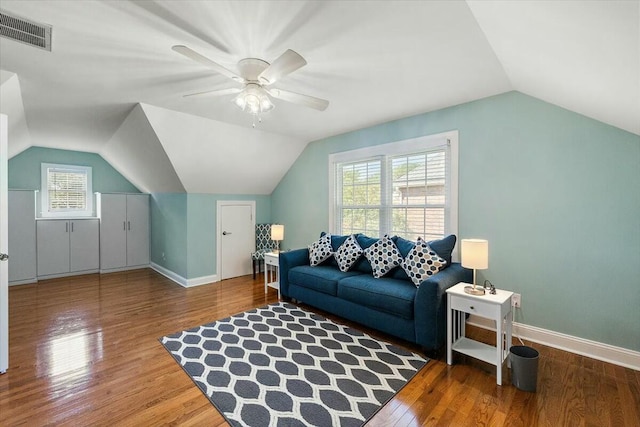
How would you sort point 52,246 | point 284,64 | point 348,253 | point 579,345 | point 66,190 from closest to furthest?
point 284,64 < point 579,345 < point 348,253 < point 52,246 < point 66,190

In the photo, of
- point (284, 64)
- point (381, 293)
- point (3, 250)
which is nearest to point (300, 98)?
point (284, 64)

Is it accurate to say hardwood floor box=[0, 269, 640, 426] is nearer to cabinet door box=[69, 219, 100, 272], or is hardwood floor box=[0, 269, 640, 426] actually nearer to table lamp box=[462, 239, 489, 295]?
table lamp box=[462, 239, 489, 295]

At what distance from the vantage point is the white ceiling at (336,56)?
5.24 feet

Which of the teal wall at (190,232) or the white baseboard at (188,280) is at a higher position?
the teal wall at (190,232)

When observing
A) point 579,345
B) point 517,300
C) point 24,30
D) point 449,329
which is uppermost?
point 24,30

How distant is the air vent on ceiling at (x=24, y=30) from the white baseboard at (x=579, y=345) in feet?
15.0

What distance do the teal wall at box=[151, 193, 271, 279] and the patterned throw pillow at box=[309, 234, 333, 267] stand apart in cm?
210

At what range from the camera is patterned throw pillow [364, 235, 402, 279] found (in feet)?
10.5

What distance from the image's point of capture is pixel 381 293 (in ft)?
9.18

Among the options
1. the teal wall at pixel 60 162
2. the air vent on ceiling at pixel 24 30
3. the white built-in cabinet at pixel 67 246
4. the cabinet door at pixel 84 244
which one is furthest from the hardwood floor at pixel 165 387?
the teal wall at pixel 60 162

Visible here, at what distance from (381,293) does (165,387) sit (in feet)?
6.51

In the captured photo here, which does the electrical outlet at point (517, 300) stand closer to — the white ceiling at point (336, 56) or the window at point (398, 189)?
the window at point (398, 189)

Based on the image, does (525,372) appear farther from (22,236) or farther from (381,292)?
(22,236)

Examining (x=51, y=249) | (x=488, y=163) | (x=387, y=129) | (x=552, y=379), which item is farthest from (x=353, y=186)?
(x=51, y=249)
